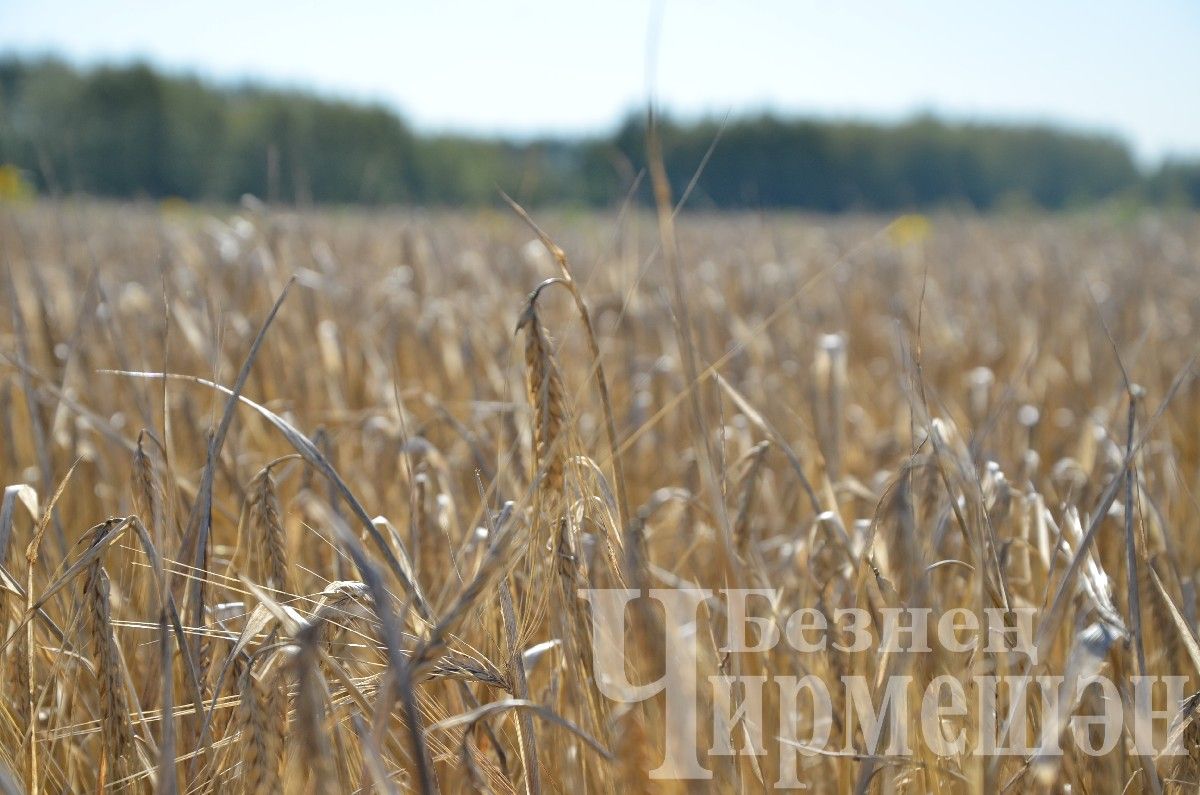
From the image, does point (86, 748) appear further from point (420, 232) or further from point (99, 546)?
point (420, 232)

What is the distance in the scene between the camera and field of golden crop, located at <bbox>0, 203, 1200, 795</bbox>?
611mm

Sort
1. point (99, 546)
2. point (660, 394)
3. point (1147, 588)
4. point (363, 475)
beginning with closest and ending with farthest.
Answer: point (99, 546)
point (1147, 588)
point (363, 475)
point (660, 394)

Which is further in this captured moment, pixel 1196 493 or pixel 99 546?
pixel 1196 493

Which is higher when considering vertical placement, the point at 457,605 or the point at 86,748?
the point at 457,605

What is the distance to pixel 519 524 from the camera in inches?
23.8

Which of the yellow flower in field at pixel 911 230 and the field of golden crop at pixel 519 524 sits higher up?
the yellow flower in field at pixel 911 230

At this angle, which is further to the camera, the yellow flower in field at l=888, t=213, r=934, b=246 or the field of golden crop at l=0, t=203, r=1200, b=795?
the yellow flower in field at l=888, t=213, r=934, b=246

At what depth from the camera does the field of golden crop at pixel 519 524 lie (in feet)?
2.00

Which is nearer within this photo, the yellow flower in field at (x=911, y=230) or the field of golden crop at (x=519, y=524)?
the field of golden crop at (x=519, y=524)

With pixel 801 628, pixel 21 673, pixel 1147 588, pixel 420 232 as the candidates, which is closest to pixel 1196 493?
pixel 1147 588

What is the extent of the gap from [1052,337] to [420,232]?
1.87 metres

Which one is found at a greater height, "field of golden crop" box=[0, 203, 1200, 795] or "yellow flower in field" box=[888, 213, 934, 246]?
"yellow flower in field" box=[888, 213, 934, 246]

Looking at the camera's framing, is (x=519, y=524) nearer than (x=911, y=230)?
Yes

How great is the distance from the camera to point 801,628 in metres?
0.93
